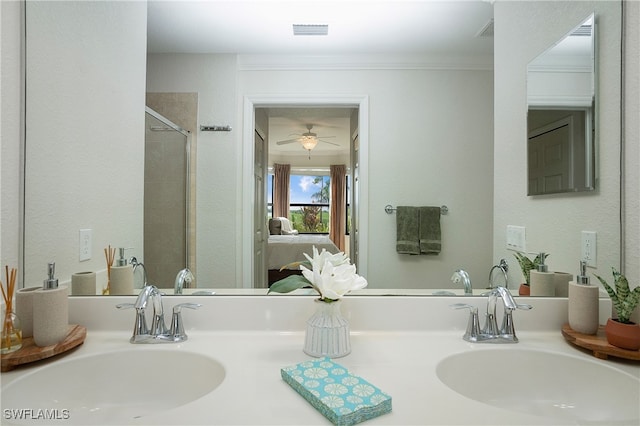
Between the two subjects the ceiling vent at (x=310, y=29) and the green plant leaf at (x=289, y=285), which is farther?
the ceiling vent at (x=310, y=29)

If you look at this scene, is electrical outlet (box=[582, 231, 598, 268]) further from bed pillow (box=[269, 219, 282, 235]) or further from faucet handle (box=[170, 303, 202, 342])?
faucet handle (box=[170, 303, 202, 342])

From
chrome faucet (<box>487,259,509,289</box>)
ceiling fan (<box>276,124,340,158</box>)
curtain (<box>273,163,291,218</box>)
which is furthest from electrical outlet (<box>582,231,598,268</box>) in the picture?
curtain (<box>273,163,291,218</box>)

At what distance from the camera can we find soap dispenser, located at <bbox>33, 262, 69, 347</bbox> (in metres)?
0.85

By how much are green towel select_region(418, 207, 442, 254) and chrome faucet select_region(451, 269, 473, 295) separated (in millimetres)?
99

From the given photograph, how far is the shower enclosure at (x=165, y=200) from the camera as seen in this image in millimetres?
1137

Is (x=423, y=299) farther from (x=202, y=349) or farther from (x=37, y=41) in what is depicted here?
(x=37, y=41)

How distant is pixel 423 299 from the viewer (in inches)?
43.3

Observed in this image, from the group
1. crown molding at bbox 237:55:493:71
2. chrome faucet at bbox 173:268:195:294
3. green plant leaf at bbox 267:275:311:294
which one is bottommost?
chrome faucet at bbox 173:268:195:294

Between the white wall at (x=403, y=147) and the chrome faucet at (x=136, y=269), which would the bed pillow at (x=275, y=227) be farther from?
the chrome faucet at (x=136, y=269)

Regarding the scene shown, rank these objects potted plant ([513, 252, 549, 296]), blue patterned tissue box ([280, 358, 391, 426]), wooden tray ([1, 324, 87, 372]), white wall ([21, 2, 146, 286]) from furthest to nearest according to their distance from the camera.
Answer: potted plant ([513, 252, 549, 296]), white wall ([21, 2, 146, 286]), wooden tray ([1, 324, 87, 372]), blue patterned tissue box ([280, 358, 391, 426])

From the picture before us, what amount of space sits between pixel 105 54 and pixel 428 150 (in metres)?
1.19

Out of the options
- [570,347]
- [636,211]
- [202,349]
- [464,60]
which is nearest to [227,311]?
[202,349]

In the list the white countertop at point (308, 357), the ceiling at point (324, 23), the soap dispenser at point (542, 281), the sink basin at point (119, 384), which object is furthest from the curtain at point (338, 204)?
the soap dispenser at point (542, 281)

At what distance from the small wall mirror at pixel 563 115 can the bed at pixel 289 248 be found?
750mm
